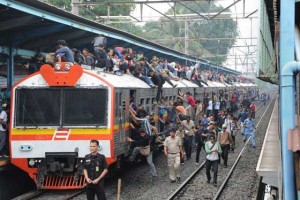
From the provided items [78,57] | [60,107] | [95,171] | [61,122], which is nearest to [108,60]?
[78,57]

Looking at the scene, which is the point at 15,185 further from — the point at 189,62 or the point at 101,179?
the point at 189,62

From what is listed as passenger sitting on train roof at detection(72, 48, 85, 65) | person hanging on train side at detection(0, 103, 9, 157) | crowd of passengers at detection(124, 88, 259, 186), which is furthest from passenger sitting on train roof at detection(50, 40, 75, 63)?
crowd of passengers at detection(124, 88, 259, 186)

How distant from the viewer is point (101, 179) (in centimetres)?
772

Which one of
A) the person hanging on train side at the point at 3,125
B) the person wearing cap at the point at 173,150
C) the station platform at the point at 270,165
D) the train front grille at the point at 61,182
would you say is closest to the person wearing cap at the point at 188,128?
the station platform at the point at 270,165

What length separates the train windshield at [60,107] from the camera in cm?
1074

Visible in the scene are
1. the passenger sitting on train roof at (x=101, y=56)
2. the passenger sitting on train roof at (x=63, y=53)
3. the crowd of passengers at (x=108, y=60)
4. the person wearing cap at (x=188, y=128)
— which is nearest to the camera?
the passenger sitting on train roof at (x=63, y=53)

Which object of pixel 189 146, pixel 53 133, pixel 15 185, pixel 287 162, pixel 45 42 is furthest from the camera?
pixel 189 146

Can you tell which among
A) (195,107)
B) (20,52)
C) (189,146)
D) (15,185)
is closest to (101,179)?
(15,185)

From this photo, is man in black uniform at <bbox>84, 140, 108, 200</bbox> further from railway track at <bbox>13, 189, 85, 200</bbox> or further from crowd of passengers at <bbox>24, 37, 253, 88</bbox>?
crowd of passengers at <bbox>24, 37, 253, 88</bbox>

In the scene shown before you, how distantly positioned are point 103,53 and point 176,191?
397cm

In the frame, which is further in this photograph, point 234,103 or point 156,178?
point 234,103

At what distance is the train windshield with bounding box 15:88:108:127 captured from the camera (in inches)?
423

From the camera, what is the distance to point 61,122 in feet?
35.3

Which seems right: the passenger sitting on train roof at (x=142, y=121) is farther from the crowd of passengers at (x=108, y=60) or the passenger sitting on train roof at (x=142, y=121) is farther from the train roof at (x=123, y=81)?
the crowd of passengers at (x=108, y=60)
